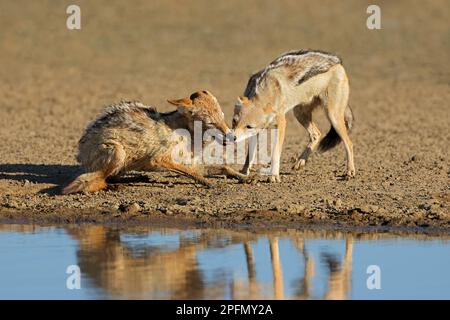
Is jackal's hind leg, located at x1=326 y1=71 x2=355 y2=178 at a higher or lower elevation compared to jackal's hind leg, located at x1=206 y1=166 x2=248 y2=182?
higher

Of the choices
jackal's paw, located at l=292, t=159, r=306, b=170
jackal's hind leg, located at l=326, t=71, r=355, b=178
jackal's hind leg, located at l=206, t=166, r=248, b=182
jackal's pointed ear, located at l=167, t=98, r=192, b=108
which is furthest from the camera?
jackal's paw, located at l=292, t=159, r=306, b=170

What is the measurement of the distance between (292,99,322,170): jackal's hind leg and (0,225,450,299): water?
9.98 ft

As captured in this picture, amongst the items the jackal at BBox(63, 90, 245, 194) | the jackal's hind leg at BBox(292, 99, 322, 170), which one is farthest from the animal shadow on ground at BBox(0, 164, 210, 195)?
the jackal's hind leg at BBox(292, 99, 322, 170)

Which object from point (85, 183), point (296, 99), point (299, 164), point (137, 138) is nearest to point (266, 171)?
point (299, 164)

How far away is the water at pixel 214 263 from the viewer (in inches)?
325

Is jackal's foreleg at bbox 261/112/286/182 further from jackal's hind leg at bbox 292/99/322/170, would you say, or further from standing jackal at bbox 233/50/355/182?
jackal's hind leg at bbox 292/99/322/170

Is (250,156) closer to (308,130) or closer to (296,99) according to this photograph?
(296,99)

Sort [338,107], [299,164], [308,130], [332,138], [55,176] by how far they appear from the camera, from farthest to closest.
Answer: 1. [308,130]
2. [332,138]
3. [299,164]
4. [338,107]
5. [55,176]

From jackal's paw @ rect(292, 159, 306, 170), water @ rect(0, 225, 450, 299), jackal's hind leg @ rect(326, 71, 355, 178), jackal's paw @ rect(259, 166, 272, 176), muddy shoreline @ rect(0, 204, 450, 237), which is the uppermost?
jackal's hind leg @ rect(326, 71, 355, 178)

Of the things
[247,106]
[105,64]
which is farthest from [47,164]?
[105,64]

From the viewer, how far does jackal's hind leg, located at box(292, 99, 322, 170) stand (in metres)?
13.5

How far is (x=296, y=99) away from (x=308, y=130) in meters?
0.88

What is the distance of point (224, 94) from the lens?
70.7ft

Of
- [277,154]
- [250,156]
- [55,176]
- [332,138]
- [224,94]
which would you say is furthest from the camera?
[224,94]
